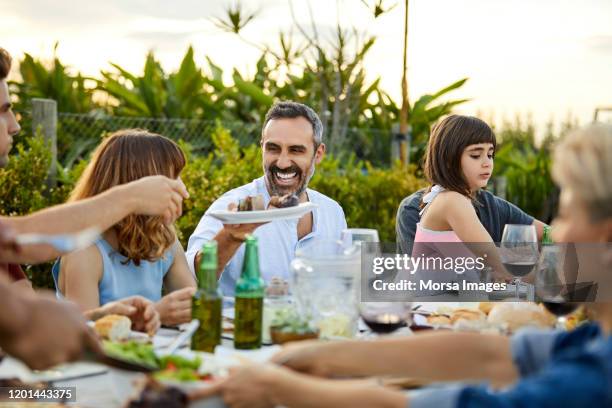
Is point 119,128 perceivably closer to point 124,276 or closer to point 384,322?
point 124,276

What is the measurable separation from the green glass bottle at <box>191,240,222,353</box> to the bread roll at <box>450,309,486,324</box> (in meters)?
0.85

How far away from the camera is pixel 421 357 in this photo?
5.53ft

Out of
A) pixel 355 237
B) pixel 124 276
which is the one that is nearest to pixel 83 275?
pixel 124 276

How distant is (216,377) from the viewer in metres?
1.65

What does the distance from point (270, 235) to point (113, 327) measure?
5.72 feet

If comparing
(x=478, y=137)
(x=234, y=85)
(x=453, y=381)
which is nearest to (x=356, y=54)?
(x=234, y=85)

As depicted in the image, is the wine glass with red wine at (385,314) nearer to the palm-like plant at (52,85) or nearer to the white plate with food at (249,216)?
the white plate with food at (249,216)

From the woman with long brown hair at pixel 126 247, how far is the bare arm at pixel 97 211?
0.93 ft

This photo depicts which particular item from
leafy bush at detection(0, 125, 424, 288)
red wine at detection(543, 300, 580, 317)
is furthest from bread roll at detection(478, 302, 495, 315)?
leafy bush at detection(0, 125, 424, 288)

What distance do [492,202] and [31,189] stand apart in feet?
11.9

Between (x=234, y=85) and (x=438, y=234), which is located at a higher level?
(x=234, y=85)

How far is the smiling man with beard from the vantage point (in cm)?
375

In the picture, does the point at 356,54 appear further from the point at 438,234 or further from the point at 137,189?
the point at 137,189

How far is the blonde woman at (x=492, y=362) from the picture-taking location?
1255 millimetres
